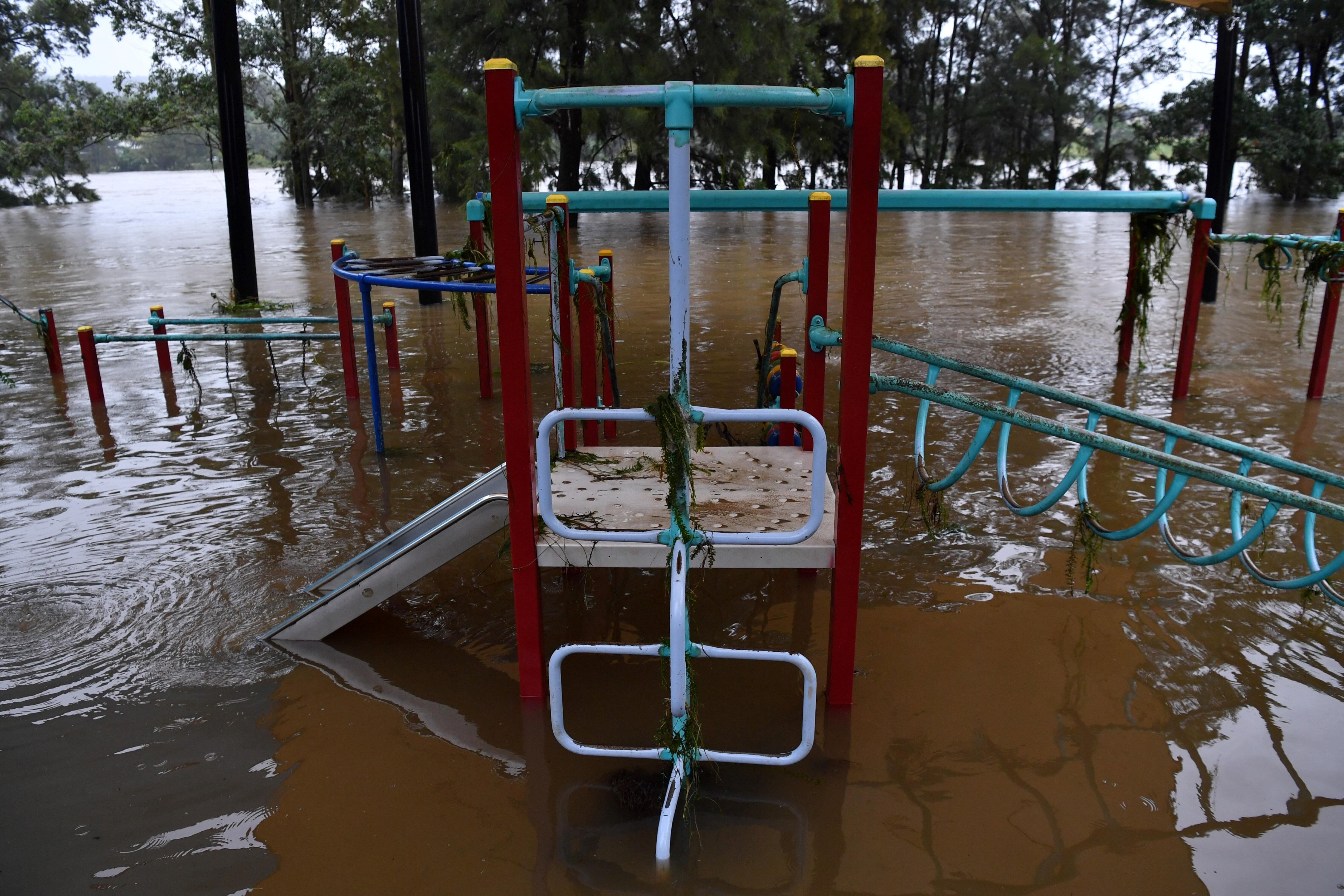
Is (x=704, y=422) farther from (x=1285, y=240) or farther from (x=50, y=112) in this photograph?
(x=50, y=112)

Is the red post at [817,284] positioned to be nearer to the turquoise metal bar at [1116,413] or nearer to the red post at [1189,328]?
the turquoise metal bar at [1116,413]

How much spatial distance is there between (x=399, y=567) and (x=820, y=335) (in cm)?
182

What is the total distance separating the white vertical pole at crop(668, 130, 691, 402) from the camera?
2799 mm

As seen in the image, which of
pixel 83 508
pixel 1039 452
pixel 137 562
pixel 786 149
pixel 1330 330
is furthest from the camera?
pixel 786 149

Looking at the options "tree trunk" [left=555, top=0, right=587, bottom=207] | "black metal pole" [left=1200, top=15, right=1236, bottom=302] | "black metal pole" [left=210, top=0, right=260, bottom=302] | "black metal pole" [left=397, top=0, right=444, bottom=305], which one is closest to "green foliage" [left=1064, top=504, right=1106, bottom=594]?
"black metal pole" [left=1200, top=15, right=1236, bottom=302]

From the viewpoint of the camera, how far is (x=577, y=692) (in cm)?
367

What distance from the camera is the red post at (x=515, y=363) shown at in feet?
9.98

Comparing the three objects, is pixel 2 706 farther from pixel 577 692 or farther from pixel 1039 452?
pixel 1039 452

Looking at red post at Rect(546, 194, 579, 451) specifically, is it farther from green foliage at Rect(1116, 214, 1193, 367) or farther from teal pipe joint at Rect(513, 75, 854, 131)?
green foliage at Rect(1116, 214, 1193, 367)

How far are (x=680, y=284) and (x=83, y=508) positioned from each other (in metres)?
4.21

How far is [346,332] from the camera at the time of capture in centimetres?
739

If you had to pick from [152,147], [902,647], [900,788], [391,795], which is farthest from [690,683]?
[152,147]

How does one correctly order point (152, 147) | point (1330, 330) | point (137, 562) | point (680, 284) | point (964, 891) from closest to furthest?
point (964, 891) < point (680, 284) < point (137, 562) < point (1330, 330) < point (152, 147)

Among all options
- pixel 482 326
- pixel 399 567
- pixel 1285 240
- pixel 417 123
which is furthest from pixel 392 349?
pixel 1285 240
